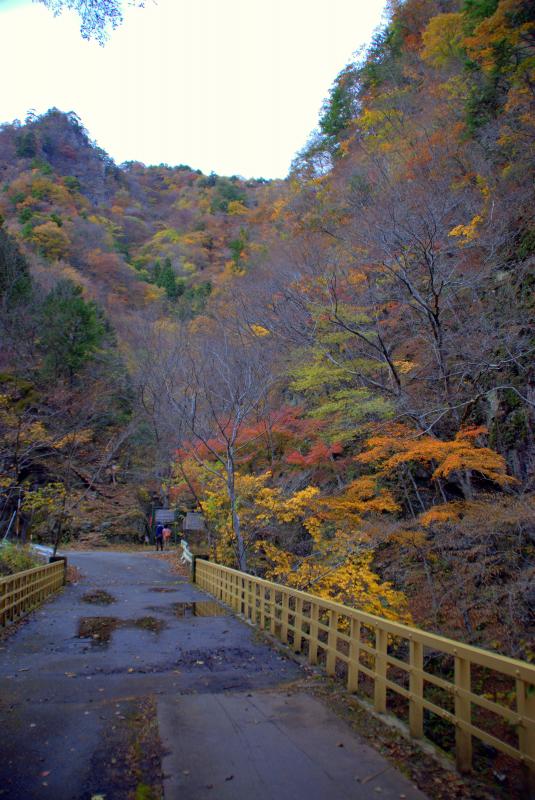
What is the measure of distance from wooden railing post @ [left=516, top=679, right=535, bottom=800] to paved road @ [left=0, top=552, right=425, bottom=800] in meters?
0.68

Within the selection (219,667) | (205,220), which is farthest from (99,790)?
(205,220)

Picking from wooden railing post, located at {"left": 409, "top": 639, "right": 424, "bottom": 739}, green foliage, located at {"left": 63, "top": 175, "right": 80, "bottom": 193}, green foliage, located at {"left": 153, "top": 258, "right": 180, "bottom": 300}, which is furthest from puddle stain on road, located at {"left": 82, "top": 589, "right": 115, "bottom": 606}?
green foliage, located at {"left": 63, "top": 175, "right": 80, "bottom": 193}

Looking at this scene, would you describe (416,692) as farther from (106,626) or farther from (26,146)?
(26,146)

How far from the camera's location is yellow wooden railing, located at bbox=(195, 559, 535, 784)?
3.35 metres

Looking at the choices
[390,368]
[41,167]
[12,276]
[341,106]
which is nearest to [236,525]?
[390,368]

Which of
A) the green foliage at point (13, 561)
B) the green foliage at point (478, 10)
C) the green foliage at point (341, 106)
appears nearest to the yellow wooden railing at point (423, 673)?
the green foliage at point (13, 561)

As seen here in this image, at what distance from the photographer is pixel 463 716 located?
3.83 metres

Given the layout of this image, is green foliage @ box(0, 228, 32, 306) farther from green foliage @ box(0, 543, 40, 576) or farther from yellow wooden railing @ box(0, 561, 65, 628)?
yellow wooden railing @ box(0, 561, 65, 628)

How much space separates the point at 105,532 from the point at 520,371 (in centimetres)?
2417

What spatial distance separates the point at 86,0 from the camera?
475 centimetres

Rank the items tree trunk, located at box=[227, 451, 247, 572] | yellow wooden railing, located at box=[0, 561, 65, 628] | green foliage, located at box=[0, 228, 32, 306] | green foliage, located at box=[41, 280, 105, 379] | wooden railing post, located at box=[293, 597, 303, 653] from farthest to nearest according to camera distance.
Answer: green foliage, located at box=[41, 280, 105, 379], green foliage, located at box=[0, 228, 32, 306], tree trunk, located at box=[227, 451, 247, 572], yellow wooden railing, located at box=[0, 561, 65, 628], wooden railing post, located at box=[293, 597, 303, 653]

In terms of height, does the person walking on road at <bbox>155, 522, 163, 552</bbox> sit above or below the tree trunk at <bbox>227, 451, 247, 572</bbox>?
below

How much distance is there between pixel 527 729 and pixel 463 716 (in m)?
0.61

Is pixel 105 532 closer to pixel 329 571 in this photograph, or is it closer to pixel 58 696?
pixel 329 571
